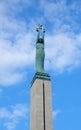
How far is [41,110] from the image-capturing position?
4084 centimetres

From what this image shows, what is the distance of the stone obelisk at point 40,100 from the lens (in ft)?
132

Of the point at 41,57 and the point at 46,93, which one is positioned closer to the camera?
the point at 46,93

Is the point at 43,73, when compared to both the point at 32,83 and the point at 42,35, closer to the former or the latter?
the point at 32,83

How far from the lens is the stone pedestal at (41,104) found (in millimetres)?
40062

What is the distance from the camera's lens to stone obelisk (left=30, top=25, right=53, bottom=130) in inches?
1580

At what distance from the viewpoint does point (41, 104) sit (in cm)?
4134

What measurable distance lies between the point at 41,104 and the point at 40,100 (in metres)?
0.53

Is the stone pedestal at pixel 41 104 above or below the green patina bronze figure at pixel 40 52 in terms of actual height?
below

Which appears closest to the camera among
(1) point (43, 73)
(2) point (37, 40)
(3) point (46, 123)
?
(3) point (46, 123)

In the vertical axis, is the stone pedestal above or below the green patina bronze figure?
below

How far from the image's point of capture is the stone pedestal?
40.1m

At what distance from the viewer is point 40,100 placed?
41.5 meters

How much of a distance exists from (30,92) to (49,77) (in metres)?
3.41

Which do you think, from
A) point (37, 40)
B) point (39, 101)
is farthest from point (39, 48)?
point (39, 101)
